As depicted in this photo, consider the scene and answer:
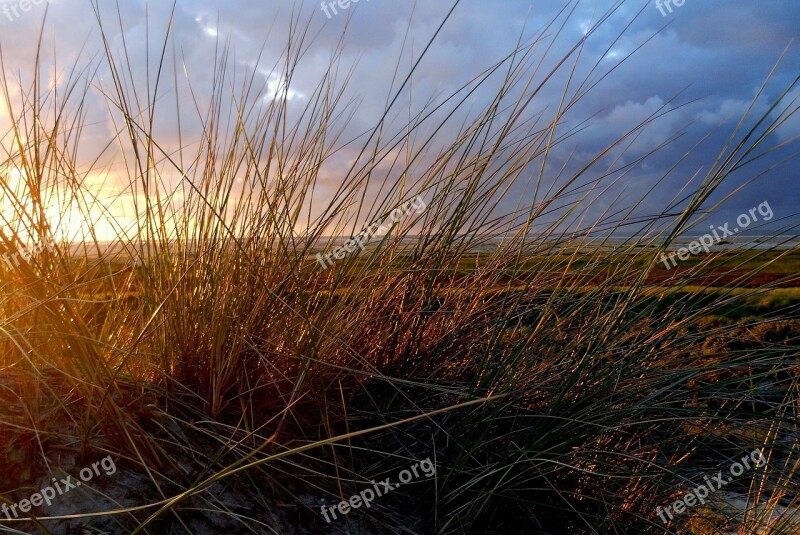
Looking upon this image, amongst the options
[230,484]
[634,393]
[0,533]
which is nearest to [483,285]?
Answer: [634,393]

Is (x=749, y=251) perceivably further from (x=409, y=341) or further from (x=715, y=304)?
(x=409, y=341)

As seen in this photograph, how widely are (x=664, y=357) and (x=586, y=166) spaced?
0.63 metres

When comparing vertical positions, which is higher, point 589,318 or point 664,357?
point 589,318

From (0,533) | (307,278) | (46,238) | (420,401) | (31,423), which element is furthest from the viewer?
(307,278)

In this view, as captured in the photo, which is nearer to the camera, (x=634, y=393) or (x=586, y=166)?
(x=634, y=393)

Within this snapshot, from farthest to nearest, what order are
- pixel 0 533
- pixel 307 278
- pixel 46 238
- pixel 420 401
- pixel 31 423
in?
pixel 307 278 → pixel 420 401 → pixel 46 238 → pixel 31 423 → pixel 0 533

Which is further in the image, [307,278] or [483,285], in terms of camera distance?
[483,285]

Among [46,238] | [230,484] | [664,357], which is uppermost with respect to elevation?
[46,238]

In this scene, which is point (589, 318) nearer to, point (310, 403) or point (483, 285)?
point (483, 285)

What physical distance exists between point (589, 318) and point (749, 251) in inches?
21.4

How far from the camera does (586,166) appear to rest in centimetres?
191

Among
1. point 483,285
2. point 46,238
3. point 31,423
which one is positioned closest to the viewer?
point 31,423

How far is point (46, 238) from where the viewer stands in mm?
1564

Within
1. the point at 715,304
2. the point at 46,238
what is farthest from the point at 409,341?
the point at 46,238
